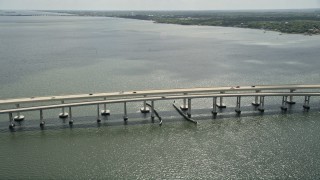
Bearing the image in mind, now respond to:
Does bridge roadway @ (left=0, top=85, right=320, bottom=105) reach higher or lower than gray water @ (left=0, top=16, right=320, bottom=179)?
higher

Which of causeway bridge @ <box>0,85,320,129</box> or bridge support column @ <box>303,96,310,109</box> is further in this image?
bridge support column @ <box>303,96,310,109</box>

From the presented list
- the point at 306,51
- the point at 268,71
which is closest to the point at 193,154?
the point at 268,71

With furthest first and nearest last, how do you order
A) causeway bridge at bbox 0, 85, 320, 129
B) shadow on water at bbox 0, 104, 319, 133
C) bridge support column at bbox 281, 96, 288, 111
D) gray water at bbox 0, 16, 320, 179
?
bridge support column at bbox 281, 96, 288, 111
causeway bridge at bbox 0, 85, 320, 129
shadow on water at bbox 0, 104, 319, 133
gray water at bbox 0, 16, 320, 179

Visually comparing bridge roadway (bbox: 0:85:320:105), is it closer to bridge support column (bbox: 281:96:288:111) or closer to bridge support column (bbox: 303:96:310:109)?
bridge support column (bbox: 281:96:288:111)

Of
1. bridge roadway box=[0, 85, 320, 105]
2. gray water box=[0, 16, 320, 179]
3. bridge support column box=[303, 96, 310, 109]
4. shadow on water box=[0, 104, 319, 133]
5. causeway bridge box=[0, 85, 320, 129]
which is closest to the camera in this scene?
gray water box=[0, 16, 320, 179]

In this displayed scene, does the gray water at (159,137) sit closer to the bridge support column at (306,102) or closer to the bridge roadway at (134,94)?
the bridge support column at (306,102)

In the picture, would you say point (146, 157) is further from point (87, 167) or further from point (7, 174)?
point (7, 174)

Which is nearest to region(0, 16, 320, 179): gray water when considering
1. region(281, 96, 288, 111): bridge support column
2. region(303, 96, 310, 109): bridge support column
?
region(281, 96, 288, 111): bridge support column

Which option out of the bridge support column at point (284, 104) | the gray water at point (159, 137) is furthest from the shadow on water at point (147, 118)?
the bridge support column at point (284, 104)

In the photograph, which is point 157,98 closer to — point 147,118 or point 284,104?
point 147,118
